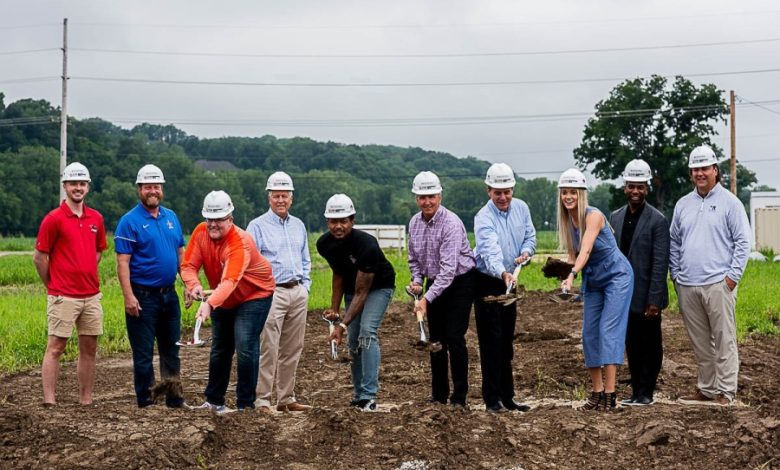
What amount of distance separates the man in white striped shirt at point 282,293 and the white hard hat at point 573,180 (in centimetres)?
219

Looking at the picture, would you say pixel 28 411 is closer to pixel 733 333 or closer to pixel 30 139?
pixel 733 333

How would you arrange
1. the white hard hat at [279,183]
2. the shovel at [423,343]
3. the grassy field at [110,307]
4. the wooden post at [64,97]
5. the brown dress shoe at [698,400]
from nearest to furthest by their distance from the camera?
the shovel at [423,343]
the white hard hat at [279,183]
the brown dress shoe at [698,400]
the grassy field at [110,307]
the wooden post at [64,97]

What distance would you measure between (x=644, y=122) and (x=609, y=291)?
56185 mm

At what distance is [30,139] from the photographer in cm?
7994

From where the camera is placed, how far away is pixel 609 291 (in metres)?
8.77

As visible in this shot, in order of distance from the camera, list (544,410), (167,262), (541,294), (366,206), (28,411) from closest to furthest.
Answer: (28,411) < (544,410) < (167,262) < (541,294) < (366,206)

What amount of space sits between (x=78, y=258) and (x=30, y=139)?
74953 millimetres

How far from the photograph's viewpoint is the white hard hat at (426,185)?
866 cm

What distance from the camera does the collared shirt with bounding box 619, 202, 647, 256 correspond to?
924cm

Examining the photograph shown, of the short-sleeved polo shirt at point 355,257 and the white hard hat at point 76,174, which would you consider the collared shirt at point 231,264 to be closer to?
the short-sleeved polo shirt at point 355,257

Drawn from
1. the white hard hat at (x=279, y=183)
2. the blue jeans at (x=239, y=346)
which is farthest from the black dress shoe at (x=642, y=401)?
the white hard hat at (x=279, y=183)

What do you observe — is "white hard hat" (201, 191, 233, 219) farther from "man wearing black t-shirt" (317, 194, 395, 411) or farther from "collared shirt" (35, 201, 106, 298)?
"collared shirt" (35, 201, 106, 298)

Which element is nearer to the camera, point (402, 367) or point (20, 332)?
point (402, 367)

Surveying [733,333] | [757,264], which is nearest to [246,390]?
[733,333]
